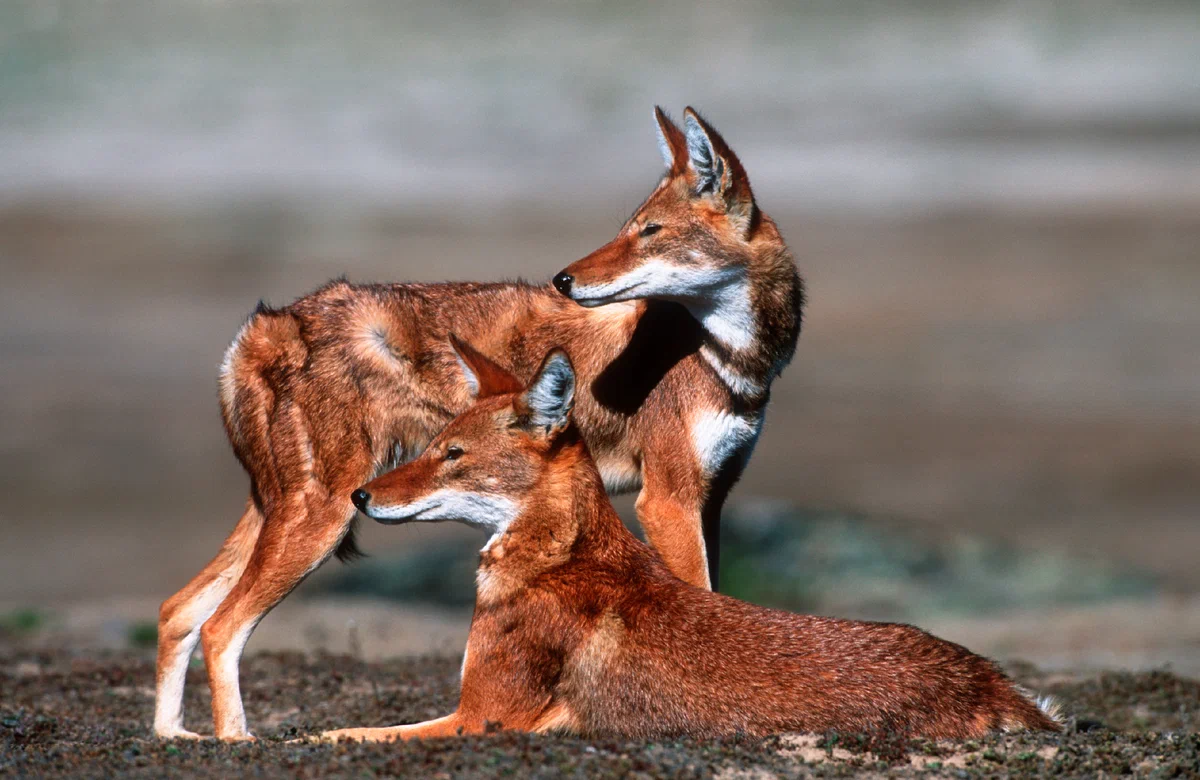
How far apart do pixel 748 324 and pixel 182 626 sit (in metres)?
3.98

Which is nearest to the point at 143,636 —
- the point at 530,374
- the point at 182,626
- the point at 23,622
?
the point at 23,622

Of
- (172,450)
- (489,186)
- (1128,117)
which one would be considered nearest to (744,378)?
(172,450)

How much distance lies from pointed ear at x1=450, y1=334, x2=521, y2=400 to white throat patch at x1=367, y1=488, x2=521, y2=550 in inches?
26.0

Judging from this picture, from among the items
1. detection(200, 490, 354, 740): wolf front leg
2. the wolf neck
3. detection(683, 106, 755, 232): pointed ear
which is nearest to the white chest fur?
the wolf neck

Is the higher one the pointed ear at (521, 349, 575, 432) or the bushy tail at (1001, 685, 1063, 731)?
the pointed ear at (521, 349, 575, 432)

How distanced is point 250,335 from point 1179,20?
5257 centimetres

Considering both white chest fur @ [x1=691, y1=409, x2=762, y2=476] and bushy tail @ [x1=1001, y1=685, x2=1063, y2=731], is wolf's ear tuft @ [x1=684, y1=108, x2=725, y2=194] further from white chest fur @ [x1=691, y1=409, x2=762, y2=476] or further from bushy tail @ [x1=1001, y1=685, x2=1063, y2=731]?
bushy tail @ [x1=1001, y1=685, x2=1063, y2=731]

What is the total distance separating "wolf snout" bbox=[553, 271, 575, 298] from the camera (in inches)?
354

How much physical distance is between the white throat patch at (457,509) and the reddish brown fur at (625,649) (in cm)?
4

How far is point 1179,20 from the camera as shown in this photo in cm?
5547

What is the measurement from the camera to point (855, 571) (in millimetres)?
17078

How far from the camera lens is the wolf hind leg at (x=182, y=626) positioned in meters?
9.66

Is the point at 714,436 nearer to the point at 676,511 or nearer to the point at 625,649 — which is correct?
the point at 676,511

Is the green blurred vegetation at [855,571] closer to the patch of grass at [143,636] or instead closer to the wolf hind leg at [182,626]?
the patch of grass at [143,636]
